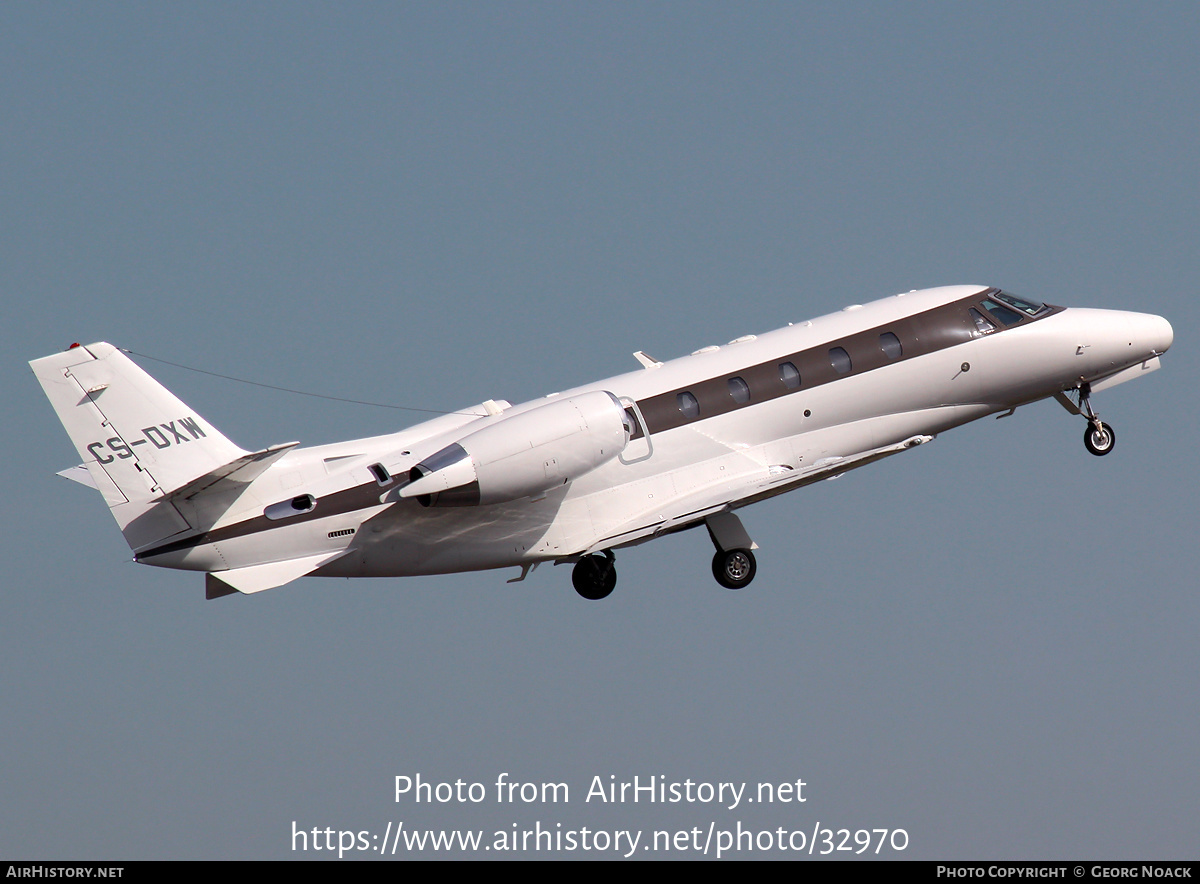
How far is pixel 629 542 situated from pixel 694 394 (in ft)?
8.30

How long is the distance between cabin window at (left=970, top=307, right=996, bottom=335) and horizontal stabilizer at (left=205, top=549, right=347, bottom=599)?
37.1ft

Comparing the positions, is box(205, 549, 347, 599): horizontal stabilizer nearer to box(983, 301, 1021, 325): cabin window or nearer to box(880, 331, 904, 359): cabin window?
box(880, 331, 904, 359): cabin window

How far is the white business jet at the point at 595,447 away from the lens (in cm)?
2347

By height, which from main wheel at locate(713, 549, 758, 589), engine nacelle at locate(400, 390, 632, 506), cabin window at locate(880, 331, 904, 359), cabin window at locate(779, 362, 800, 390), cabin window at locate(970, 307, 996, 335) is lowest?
main wheel at locate(713, 549, 758, 589)

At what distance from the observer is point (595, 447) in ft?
78.5

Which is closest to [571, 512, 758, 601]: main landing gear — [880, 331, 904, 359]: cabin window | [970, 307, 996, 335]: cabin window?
[880, 331, 904, 359]: cabin window

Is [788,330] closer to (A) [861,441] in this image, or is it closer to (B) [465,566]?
(A) [861,441]

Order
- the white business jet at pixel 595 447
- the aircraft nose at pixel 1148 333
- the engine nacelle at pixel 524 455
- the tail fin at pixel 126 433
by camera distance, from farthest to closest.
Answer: the aircraft nose at pixel 1148 333, the white business jet at pixel 595 447, the engine nacelle at pixel 524 455, the tail fin at pixel 126 433

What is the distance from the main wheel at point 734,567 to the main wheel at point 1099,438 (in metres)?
6.78

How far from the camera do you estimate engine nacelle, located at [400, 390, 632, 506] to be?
2334 cm

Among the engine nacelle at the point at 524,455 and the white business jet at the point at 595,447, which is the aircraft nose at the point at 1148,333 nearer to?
the white business jet at the point at 595,447

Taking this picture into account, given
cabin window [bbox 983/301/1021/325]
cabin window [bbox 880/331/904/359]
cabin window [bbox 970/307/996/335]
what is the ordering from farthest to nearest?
cabin window [bbox 983/301/1021/325] → cabin window [bbox 970/307/996/335] → cabin window [bbox 880/331/904/359]

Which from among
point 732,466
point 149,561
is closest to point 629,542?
point 732,466

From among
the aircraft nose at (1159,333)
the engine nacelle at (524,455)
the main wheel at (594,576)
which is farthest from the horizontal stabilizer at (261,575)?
the aircraft nose at (1159,333)
